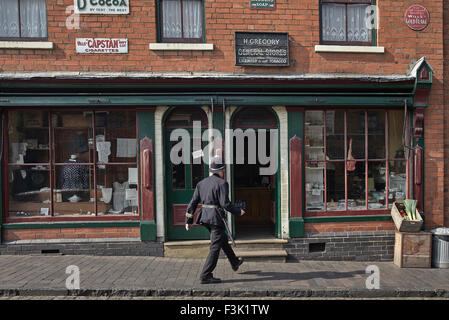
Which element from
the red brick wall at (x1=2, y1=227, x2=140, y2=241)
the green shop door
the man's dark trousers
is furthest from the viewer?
the green shop door

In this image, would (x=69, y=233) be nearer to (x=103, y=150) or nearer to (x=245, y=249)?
(x=103, y=150)

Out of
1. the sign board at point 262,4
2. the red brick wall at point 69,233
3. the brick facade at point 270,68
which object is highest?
the sign board at point 262,4

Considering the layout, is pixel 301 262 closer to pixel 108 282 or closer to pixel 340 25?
pixel 108 282

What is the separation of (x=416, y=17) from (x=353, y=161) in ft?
11.1

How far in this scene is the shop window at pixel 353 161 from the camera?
7188 millimetres

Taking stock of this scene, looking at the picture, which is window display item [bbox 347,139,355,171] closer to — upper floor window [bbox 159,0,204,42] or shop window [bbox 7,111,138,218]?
upper floor window [bbox 159,0,204,42]

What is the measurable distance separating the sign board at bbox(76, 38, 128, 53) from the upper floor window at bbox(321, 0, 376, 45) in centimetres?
427

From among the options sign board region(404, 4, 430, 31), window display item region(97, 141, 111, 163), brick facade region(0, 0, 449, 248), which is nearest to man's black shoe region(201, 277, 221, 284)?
brick facade region(0, 0, 449, 248)

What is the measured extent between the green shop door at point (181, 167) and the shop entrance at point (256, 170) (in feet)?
2.70

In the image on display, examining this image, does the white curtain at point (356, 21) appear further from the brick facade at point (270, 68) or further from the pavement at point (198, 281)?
the pavement at point (198, 281)

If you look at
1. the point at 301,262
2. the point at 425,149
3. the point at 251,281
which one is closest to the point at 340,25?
the point at 425,149

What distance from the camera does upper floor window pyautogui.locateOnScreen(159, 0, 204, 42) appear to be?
275 inches

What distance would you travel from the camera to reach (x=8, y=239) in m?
6.83

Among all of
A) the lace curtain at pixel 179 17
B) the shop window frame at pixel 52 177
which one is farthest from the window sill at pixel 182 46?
the shop window frame at pixel 52 177
